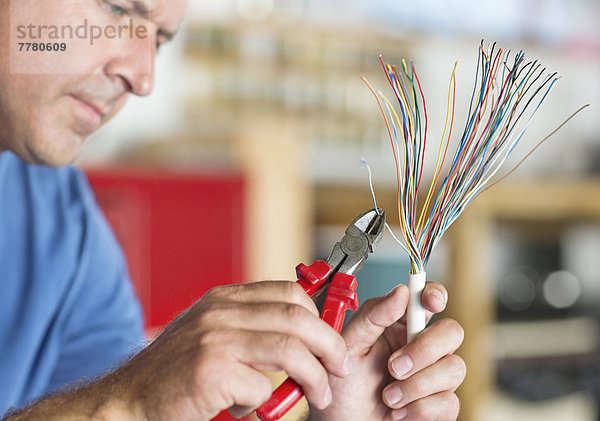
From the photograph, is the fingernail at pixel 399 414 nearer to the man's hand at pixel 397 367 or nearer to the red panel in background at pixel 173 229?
the man's hand at pixel 397 367

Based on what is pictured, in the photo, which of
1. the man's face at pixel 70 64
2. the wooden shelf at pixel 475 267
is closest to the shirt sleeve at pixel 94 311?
the man's face at pixel 70 64

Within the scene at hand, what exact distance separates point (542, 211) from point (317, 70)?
0.74 metres

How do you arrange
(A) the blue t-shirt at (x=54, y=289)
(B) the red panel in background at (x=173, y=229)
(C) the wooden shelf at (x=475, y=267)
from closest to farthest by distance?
(A) the blue t-shirt at (x=54, y=289) < (B) the red panel in background at (x=173, y=229) < (C) the wooden shelf at (x=475, y=267)

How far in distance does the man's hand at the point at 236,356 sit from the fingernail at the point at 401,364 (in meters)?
0.11

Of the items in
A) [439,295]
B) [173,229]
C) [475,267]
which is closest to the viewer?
[439,295]

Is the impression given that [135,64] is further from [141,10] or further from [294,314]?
[294,314]

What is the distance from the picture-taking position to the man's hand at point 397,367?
2.06 feet

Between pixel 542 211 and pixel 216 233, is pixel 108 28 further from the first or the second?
pixel 542 211

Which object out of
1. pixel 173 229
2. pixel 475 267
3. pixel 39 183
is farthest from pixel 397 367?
pixel 475 267

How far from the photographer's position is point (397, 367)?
64 centimetres

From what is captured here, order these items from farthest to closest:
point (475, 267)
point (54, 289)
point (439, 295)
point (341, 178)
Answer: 1. point (341, 178)
2. point (475, 267)
3. point (54, 289)
4. point (439, 295)

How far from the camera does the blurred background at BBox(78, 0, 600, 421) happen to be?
1498 millimetres

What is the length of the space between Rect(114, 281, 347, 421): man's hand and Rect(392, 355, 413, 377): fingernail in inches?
4.4

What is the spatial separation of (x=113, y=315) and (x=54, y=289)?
0.10m
